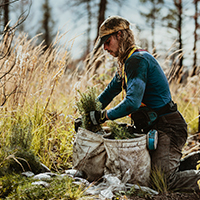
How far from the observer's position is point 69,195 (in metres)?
1.63

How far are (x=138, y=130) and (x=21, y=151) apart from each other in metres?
1.12

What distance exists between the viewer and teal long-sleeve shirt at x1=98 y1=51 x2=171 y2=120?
2.02 meters

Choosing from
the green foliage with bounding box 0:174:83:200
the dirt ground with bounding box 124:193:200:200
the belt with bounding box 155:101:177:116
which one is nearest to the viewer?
the green foliage with bounding box 0:174:83:200

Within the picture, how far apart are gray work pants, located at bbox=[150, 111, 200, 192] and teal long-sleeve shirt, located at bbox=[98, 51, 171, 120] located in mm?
206

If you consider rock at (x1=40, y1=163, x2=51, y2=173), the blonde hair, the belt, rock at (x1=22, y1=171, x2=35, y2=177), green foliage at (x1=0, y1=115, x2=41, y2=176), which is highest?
the blonde hair

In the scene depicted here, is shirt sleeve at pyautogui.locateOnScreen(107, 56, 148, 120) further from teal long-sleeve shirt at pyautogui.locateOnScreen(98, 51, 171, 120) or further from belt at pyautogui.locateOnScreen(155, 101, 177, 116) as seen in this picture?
belt at pyautogui.locateOnScreen(155, 101, 177, 116)

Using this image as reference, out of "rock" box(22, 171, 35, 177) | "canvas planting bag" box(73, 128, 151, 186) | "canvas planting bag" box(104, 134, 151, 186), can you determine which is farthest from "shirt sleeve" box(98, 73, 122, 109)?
"rock" box(22, 171, 35, 177)

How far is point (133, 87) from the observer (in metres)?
2.01

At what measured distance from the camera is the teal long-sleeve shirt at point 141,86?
2016mm

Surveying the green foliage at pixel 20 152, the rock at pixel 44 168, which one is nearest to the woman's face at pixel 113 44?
the green foliage at pixel 20 152

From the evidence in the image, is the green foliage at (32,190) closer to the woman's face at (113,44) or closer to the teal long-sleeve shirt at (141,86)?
the teal long-sleeve shirt at (141,86)

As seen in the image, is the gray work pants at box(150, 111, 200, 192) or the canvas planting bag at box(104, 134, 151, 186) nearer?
the canvas planting bag at box(104, 134, 151, 186)

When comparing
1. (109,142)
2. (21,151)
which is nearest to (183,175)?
(109,142)

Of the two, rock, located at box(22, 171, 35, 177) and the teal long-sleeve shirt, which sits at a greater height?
the teal long-sleeve shirt
